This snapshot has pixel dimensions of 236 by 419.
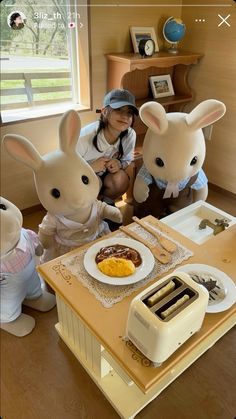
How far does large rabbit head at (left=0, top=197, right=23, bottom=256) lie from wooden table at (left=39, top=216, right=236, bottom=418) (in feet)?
0.44

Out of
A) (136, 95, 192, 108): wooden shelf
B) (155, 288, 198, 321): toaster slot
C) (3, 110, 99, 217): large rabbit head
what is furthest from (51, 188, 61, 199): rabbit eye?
(136, 95, 192, 108): wooden shelf

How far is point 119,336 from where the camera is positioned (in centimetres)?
75

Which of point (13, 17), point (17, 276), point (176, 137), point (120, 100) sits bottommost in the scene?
point (17, 276)

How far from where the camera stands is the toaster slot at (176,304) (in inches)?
25.8

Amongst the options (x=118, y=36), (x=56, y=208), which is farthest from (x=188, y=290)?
(x=118, y=36)

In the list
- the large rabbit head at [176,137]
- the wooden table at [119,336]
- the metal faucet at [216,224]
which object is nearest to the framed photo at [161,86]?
the large rabbit head at [176,137]

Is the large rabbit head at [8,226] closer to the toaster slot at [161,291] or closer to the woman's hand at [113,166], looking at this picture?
the toaster slot at [161,291]

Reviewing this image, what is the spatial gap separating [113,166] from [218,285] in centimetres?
85

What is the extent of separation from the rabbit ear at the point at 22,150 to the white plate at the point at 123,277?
1.16ft

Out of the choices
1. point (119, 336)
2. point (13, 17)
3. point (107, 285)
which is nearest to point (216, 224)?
point (107, 285)

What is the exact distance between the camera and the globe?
1.81m

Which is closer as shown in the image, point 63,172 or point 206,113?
point 63,172

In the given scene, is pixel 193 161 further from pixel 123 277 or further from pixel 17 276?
pixel 17 276

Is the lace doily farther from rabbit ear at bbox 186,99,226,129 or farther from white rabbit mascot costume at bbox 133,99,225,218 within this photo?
rabbit ear at bbox 186,99,226,129
